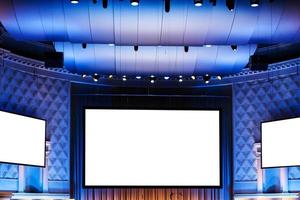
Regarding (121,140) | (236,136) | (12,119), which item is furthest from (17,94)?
(236,136)

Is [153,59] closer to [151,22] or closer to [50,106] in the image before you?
[151,22]

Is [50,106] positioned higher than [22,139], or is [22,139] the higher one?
[50,106]

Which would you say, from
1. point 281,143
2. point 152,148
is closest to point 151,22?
point 281,143

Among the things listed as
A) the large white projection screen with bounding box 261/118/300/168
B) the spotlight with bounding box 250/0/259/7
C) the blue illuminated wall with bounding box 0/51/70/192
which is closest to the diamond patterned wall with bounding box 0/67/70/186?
the blue illuminated wall with bounding box 0/51/70/192

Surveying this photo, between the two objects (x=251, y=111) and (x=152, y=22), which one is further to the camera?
(x=251, y=111)

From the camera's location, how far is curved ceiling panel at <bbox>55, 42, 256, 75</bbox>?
41.5 feet

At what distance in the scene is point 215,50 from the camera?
12.7 meters

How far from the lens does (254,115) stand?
1516 centimetres

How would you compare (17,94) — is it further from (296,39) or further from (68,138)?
(296,39)

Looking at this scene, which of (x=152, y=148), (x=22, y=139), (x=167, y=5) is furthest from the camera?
(x=152, y=148)

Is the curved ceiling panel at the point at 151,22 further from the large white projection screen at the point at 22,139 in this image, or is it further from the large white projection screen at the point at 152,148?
the large white projection screen at the point at 152,148

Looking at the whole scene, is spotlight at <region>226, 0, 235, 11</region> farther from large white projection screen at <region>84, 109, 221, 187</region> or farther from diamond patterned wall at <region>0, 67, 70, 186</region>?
large white projection screen at <region>84, 109, 221, 187</region>

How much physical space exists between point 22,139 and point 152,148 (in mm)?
3438

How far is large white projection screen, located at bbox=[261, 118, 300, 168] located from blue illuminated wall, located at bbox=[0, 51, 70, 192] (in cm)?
464
